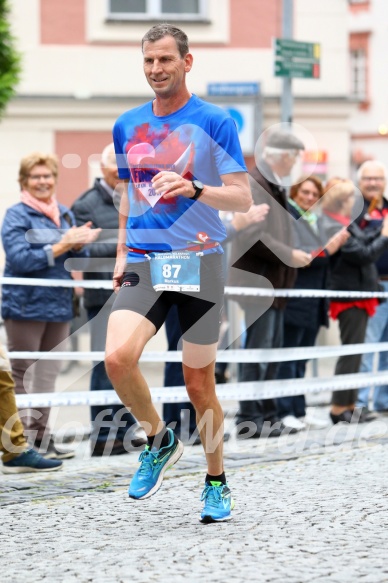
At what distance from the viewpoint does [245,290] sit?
364 inches

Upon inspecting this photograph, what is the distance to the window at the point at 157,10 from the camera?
19547 millimetres

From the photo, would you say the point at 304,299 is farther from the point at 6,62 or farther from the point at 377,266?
the point at 6,62

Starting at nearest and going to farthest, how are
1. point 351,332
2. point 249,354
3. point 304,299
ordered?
point 249,354 < point 304,299 < point 351,332

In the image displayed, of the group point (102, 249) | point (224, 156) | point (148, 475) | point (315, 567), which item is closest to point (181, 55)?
point (224, 156)

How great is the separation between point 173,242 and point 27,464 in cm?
239

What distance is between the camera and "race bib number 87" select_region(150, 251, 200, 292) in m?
5.73

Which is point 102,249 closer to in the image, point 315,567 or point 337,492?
point 337,492

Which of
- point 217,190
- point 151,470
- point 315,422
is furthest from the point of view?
point 315,422

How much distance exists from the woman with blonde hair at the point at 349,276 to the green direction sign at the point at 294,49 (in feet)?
6.80

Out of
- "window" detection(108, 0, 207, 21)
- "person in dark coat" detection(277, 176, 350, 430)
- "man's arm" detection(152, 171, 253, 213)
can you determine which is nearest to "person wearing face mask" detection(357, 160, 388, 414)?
"person in dark coat" detection(277, 176, 350, 430)

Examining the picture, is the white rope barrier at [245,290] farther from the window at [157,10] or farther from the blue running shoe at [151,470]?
the window at [157,10]

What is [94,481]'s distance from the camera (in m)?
7.19

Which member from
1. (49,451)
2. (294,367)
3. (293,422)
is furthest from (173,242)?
(294,367)

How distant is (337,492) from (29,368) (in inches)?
104
